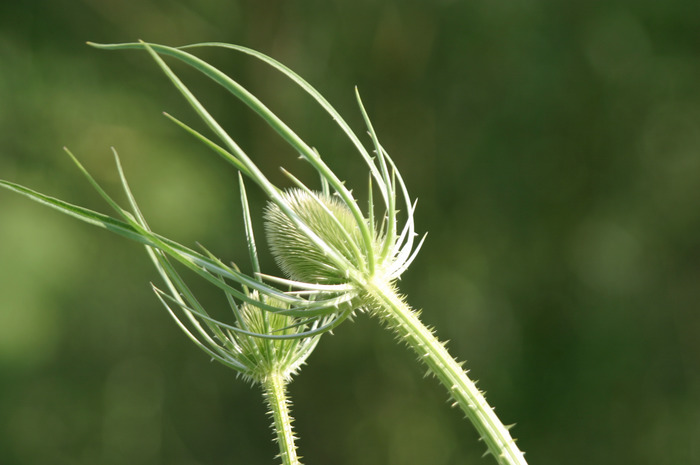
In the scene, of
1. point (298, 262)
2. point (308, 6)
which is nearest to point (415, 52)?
point (308, 6)

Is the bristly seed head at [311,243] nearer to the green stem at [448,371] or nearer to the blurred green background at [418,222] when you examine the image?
the green stem at [448,371]

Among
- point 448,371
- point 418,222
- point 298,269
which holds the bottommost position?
point 448,371

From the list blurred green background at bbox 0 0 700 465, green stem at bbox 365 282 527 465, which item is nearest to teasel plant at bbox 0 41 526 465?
green stem at bbox 365 282 527 465

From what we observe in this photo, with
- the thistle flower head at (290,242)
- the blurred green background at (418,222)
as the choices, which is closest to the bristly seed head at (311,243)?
the thistle flower head at (290,242)

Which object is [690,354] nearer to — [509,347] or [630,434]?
[630,434]

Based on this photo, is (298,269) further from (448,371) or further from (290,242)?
(448,371)

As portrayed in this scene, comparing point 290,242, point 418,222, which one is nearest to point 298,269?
point 290,242
